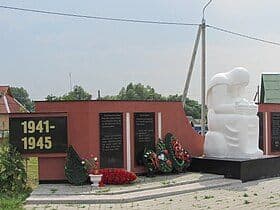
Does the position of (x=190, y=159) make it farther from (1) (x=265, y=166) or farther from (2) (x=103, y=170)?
(2) (x=103, y=170)

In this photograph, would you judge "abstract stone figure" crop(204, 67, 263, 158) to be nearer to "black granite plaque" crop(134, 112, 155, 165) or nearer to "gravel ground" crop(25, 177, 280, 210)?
"black granite plaque" crop(134, 112, 155, 165)

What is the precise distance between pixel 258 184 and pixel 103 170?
13.2 ft

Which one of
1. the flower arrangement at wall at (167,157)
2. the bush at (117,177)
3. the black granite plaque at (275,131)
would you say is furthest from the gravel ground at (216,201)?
the black granite plaque at (275,131)

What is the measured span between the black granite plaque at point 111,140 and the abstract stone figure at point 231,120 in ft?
10.1

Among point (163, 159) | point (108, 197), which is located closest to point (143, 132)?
point (163, 159)

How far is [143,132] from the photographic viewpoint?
13.6 m

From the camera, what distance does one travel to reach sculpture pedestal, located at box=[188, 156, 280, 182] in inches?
526

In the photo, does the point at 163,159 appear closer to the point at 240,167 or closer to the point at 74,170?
the point at 240,167

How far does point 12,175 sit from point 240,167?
5812 millimetres

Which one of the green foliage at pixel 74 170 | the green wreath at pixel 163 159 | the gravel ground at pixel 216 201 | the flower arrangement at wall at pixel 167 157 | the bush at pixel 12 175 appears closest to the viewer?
the gravel ground at pixel 216 201

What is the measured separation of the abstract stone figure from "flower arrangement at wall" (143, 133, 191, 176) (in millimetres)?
991

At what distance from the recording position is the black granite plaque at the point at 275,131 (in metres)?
18.6

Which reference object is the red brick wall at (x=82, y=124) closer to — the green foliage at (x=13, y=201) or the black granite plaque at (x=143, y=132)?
the black granite plaque at (x=143, y=132)

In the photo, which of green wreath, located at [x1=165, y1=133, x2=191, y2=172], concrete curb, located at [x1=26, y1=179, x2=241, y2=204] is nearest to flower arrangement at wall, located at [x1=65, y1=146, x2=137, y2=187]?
concrete curb, located at [x1=26, y1=179, x2=241, y2=204]
